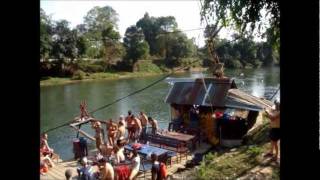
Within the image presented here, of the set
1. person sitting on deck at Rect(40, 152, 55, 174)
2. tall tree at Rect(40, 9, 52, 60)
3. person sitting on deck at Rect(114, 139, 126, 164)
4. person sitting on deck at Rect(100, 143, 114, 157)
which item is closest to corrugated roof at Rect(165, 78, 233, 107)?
person sitting on deck at Rect(100, 143, 114, 157)

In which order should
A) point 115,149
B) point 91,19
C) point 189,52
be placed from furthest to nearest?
→ 1. point 189,52
2. point 91,19
3. point 115,149

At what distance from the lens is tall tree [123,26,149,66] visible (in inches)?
1104

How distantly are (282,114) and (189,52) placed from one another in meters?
29.1

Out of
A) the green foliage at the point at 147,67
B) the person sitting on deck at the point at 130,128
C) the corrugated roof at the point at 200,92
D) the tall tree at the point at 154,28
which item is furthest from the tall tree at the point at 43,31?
the green foliage at the point at 147,67

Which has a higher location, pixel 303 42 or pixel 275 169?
pixel 303 42

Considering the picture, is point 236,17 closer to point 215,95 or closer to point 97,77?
point 215,95

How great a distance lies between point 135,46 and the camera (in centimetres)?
2811

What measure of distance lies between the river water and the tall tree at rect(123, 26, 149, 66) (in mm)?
1784

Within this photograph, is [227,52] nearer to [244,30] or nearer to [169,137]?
[169,137]

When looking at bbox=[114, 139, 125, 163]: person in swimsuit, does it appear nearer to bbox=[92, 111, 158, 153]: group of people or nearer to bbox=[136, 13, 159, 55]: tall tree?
bbox=[92, 111, 158, 153]: group of people

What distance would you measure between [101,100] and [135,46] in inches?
354

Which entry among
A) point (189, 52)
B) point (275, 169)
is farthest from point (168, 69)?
point (275, 169)

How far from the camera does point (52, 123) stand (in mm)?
14516
